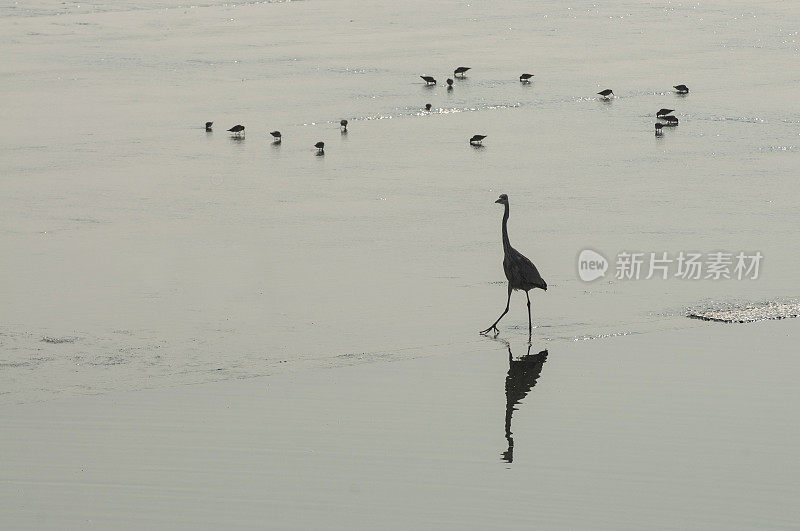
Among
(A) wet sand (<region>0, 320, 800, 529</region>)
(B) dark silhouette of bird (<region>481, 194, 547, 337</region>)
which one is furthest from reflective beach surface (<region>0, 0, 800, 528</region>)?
(B) dark silhouette of bird (<region>481, 194, 547, 337</region>)

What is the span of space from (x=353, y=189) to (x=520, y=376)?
20.3 ft

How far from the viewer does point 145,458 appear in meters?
8.43

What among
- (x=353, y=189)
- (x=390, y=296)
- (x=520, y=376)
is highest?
(x=353, y=189)

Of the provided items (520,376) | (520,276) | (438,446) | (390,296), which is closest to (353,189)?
(390,296)

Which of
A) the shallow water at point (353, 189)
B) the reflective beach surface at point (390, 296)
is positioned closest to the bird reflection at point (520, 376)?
A: the reflective beach surface at point (390, 296)

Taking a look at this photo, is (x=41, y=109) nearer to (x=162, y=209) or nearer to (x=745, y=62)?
(x=162, y=209)

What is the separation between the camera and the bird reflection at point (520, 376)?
951 centimetres

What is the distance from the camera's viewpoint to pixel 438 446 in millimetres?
8602

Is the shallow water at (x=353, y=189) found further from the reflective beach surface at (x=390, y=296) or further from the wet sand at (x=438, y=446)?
the wet sand at (x=438, y=446)

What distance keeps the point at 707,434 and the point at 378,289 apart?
4.03 m

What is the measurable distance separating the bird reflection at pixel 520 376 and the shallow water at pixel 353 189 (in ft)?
1.69

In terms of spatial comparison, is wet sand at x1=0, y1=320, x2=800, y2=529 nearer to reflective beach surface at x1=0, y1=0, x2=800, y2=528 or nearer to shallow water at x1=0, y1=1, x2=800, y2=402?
reflective beach surface at x1=0, y1=0, x2=800, y2=528

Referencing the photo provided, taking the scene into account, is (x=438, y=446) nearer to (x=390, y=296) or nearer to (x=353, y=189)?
(x=390, y=296)

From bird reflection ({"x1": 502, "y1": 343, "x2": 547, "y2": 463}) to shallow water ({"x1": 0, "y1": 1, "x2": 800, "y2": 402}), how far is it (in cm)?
51
